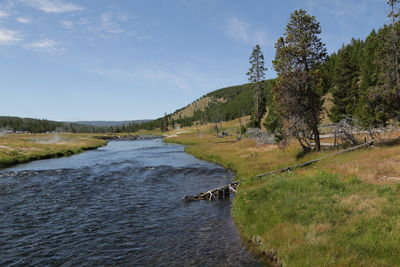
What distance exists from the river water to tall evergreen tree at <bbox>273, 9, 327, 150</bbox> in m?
9.77

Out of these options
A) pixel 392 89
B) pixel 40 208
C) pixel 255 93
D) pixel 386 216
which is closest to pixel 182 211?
pixel 40 208

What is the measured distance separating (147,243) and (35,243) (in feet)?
18.6

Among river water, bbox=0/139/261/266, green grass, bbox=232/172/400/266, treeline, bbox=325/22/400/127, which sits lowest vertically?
river water, bbox=0/139/261/266

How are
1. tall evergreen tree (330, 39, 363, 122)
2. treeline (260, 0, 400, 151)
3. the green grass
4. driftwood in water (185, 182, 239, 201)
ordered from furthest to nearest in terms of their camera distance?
tall evergreen tree (330, 39, 363, 122)
treeline (260, 0, 400, 151)
driftwood in water (185, 182, 239, 201)
the green grass

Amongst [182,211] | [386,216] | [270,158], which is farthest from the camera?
[270,158]

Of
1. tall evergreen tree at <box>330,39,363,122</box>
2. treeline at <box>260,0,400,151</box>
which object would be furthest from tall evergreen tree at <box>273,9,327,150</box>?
tall evergreen tree at <box>330,39,363,122</box>

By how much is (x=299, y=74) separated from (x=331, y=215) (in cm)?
1850

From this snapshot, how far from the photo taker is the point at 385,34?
2722 cm

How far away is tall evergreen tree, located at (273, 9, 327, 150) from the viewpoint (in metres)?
27.1

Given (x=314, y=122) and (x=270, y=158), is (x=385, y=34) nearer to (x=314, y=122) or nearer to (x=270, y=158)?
(x=314, y=122)

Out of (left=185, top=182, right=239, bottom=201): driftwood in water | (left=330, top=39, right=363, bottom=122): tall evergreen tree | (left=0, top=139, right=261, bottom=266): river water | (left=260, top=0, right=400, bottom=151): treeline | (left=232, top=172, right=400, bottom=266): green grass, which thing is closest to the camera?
(left=232, top=172, right=400, bottom=266): green grass

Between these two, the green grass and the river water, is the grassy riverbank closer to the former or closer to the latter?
the green grass

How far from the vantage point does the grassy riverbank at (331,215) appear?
30.1 ft

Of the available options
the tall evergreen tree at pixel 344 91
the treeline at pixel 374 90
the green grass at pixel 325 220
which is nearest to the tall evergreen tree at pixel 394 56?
the treeline at pixel 374 90
